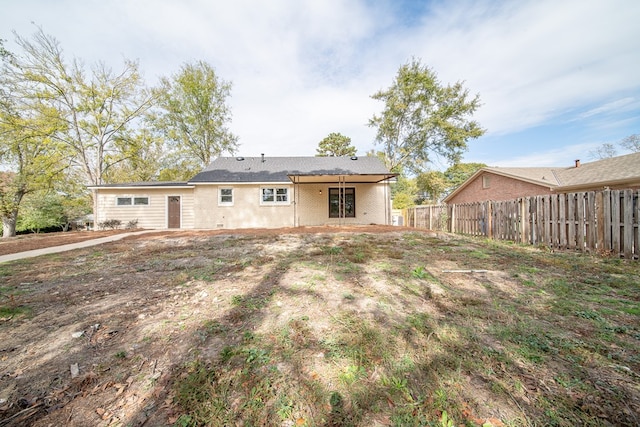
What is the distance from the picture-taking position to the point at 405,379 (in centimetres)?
151

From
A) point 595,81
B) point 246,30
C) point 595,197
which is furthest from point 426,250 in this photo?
point 595,81

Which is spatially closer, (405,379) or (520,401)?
(520,401)

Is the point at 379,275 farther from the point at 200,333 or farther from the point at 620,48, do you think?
the point at 620,48

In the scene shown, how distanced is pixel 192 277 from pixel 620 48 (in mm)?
19465

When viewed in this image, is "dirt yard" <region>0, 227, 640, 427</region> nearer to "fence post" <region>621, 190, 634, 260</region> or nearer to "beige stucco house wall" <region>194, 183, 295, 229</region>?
"fence post" <region>621, 190, 634, 260</region>

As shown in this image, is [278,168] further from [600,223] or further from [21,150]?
[21,150]

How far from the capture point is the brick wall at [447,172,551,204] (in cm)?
1467

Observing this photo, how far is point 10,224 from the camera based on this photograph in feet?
52.2

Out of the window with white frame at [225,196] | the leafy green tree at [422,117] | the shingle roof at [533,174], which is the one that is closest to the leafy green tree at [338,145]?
the leafy green tree at [422,117]

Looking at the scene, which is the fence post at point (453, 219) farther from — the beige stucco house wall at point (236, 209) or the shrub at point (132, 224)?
the shrub at point (132, 224)

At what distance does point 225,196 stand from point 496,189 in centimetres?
1865

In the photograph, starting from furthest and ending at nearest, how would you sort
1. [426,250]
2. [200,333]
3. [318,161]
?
[318,161] → [426,250] → [200,333]

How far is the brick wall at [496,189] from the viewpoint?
48.1 feet

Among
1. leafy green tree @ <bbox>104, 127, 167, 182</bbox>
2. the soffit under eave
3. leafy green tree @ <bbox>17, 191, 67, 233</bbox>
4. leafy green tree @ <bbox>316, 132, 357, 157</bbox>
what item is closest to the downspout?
the soffit under eave
